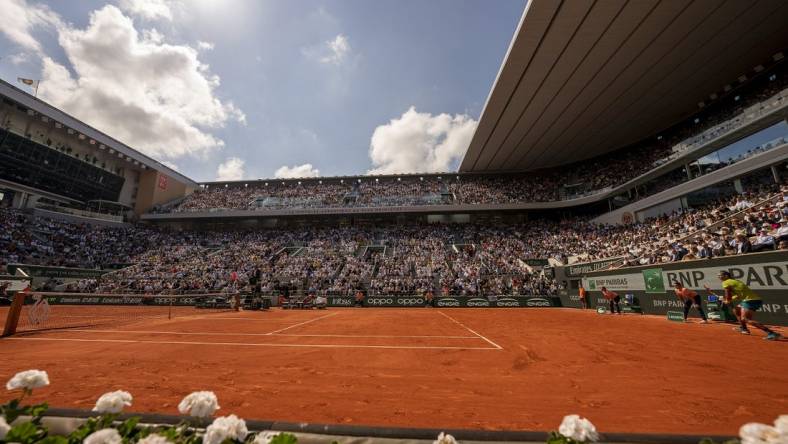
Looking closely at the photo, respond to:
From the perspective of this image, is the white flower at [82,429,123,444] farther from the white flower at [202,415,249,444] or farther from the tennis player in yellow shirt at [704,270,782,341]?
the tennis player in yellow shirt at [704,270,782,341]

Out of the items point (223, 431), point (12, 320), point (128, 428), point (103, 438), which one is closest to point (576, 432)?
point (223, 431)

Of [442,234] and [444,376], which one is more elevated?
[442,234]

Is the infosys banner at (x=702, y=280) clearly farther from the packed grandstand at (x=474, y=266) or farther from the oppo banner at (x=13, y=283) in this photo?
the oppo banner at (x=13, y=283)

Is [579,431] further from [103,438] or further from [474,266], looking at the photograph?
[474,266]

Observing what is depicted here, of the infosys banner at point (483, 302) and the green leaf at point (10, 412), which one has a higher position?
the green leaf at point (10, 412)

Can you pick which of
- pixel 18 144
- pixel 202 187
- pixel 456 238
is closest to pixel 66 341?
pixel 456 238

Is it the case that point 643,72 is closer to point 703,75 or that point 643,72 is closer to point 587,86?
point 587,86

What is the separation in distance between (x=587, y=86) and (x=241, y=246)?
3878 centimetres

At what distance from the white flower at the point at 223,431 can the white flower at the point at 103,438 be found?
0.40 metres

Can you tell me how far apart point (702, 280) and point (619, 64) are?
17.6m

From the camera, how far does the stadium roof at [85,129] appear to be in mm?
27844

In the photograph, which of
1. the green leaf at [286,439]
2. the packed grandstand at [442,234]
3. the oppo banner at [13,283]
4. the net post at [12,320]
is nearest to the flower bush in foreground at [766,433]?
the green leaf at [286,439]

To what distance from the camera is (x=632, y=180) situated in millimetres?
29797

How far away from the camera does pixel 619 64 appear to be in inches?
874
